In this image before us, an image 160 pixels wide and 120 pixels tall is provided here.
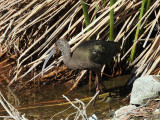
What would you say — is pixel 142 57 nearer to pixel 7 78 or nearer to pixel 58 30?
pixel 58 30

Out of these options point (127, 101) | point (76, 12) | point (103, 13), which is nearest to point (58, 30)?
point (76, 12)

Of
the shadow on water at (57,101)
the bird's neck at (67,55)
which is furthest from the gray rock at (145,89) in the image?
the bird's neck at (67,55)

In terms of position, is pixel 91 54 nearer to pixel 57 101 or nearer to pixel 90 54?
pixel 90 54

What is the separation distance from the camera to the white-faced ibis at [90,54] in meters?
4.51

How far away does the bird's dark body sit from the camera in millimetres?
4508

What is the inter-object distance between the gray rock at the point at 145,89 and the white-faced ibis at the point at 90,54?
91 centimetres

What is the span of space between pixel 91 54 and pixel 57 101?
92cm

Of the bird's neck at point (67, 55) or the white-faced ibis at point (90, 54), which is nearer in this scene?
the white-faced ibis at point (90, 54)

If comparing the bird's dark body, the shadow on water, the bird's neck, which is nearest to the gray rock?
the shadow on water

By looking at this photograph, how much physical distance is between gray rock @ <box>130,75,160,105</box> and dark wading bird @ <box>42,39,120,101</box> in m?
0.91

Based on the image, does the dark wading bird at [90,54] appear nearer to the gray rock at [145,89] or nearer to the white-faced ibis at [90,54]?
the white-faced ibis at [90,54]

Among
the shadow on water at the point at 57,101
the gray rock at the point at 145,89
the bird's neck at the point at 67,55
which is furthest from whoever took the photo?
the bird's neck at the point at 67,55

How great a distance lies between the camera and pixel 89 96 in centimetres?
497

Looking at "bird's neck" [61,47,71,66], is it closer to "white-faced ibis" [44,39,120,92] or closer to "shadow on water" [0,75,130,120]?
"white-faced ibis" [44,39,120,92]
